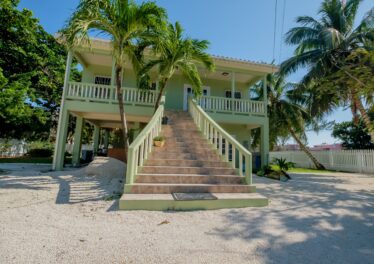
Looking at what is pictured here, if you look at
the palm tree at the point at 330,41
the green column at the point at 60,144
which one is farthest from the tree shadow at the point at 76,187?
the palm tree at the point at 330,41

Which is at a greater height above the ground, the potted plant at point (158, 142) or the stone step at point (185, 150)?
the potted plant at point (158, 142)

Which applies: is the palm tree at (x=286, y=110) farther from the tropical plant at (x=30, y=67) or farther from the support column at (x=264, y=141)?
the tropical plant at (x=30, y=67)

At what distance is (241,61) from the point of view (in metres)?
11.6

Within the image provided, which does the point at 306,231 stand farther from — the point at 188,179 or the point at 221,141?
the point at 221,141

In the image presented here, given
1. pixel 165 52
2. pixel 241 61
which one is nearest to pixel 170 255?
pixel 165 52

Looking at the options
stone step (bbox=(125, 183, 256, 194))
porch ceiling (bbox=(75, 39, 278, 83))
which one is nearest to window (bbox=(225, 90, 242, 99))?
porch ceiling (bbox=(75, 39, 278, 83))

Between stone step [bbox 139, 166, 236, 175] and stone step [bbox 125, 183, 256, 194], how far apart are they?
0.65m

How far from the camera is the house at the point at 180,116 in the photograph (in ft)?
18.2

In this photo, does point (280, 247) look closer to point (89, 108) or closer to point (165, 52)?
point (165, 52)

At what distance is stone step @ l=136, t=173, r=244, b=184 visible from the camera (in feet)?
16.8

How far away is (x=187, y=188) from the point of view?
496 cm

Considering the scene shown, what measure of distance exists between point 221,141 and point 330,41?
407 inches

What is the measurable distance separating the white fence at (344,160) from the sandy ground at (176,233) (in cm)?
1267

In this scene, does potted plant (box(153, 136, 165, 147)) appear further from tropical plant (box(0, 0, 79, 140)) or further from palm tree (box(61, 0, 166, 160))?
tropical plant (box(0, 0, 79, 140))
